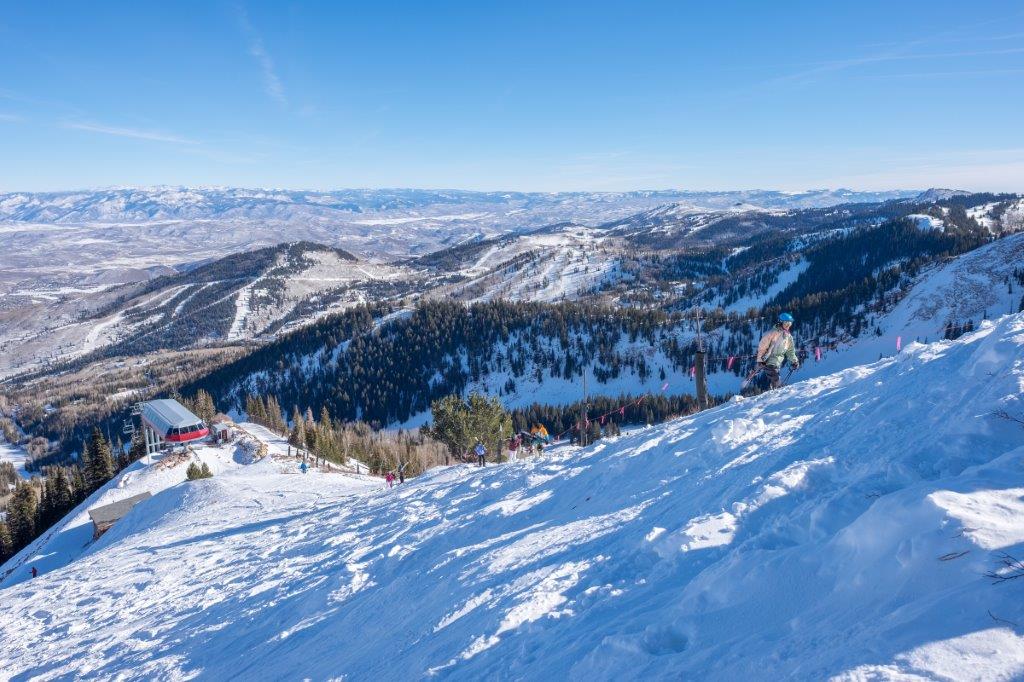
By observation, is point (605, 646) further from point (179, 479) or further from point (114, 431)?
point (114, 431)

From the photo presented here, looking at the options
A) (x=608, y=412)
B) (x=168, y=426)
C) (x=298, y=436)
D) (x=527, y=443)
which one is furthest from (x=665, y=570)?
(x=608, y=412)

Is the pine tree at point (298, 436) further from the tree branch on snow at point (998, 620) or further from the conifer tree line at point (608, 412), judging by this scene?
the tree branch on snow at point (998, 620)

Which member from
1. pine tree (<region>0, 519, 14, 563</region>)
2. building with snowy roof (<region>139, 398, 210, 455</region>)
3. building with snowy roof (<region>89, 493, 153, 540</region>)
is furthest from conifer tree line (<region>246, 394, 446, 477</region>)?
pine tree (<region>0, 519, 14, 563</region>)

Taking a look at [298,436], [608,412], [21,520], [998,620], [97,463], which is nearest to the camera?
[998,620]

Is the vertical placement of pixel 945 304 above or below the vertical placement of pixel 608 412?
above

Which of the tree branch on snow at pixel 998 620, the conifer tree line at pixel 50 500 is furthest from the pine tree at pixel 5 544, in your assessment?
the tree branch on snow at pixel 998 620

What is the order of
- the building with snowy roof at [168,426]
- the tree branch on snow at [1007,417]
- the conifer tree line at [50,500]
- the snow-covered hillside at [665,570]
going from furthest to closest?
the building with snowy roof at [168,426] < the conifer tree line at [50,500] < the tree branch on snow at [1007,417] < the snow-covered hillside at [665,570]

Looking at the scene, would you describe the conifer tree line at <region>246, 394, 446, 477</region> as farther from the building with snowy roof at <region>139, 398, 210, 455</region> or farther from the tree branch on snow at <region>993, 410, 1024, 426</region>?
the tree branch on snow at <region>993, 410, 1024, 426</region>

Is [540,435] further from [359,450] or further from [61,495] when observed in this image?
[61,495]
